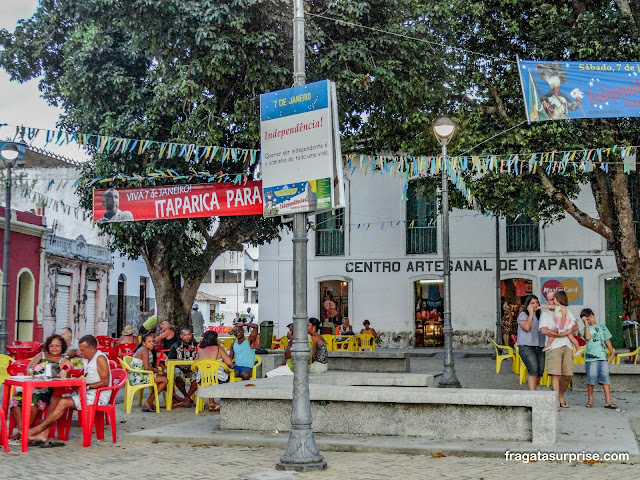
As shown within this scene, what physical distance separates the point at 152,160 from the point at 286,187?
9414mm

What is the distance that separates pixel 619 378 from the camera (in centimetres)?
1360

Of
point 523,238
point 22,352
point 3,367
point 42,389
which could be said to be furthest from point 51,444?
point 523,238

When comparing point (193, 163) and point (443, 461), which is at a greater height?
point (193, 163)

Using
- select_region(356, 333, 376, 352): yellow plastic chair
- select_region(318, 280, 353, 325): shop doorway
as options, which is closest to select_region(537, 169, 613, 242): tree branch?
select_region(356, 333, 376, 352): yellow plastic chair

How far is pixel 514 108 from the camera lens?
16.7 metres

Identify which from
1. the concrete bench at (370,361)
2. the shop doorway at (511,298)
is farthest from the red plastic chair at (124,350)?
the shop doorway at (511,298)

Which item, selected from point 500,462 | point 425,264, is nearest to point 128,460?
point 500,462

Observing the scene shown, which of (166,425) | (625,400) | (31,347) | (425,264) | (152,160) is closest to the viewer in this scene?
(166,425)

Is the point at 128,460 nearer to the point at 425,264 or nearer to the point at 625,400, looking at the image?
the point at 625,400

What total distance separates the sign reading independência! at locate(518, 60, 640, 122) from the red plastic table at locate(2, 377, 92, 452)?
8854 mm

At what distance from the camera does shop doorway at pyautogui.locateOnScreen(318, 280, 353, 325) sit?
27.8m

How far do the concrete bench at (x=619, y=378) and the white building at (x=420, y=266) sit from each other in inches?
487

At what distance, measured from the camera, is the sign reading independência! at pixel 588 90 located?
13.0m

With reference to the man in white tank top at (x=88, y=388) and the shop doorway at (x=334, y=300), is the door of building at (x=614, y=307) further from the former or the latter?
the man in white tank top at (x=88, y=388)
